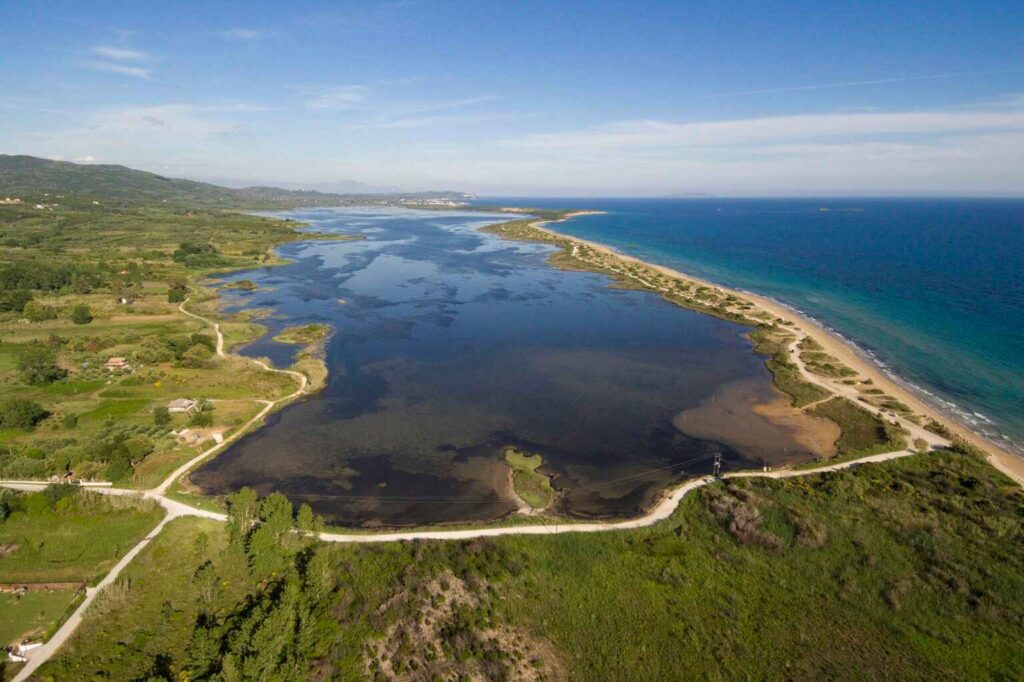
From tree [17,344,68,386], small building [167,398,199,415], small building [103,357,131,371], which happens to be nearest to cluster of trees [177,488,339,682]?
small building [167,398,199,415]

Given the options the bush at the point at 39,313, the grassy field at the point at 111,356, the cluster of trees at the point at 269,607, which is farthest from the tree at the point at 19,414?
the bush at the point at 39,313

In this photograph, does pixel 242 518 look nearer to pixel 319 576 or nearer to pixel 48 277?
pixel 319 576

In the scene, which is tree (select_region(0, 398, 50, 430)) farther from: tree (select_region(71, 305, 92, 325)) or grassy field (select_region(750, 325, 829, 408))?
grassy field (select_region(750, 325, 829, 408))

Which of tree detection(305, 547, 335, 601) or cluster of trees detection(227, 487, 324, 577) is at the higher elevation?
cluster of trees detection(227, 487, 324, 577)

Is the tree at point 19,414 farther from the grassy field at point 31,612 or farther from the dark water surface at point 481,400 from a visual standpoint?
the grassy field at point 31,612

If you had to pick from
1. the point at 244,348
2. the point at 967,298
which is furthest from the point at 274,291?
the point at 967,298
